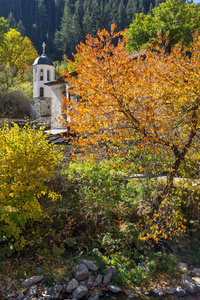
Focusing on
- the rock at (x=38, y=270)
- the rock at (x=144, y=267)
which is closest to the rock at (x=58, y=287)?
the rock at (x=38, y=270)

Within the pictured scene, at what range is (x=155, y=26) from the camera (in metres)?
18.8

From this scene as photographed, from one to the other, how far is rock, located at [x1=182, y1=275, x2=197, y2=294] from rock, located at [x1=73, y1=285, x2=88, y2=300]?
7.53 ft

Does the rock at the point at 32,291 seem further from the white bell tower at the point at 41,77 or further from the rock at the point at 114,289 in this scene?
the white bell tower at the point at 41,77

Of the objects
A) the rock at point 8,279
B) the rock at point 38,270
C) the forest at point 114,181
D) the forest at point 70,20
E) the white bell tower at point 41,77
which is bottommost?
the rock at point 8,279

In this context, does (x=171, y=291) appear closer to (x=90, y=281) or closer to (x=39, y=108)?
(x=90, y=281)

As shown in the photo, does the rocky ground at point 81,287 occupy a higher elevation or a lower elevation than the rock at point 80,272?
lower

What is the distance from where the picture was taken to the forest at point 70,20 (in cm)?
5294

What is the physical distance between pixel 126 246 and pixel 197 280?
185 centimetres

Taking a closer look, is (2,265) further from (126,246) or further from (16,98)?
(16,98)

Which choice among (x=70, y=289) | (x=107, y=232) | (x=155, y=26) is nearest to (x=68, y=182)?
(x=107, y=232)

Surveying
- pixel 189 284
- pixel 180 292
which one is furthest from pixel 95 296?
pixel 189 284

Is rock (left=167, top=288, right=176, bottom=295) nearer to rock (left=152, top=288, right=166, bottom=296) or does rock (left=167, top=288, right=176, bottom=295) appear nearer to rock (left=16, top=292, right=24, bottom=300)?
rock (left=152, top=288, right=166, bottom=296)

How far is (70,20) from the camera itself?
5538cm

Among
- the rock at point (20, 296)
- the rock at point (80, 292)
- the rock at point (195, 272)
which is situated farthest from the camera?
the rock at point (195, 272)
